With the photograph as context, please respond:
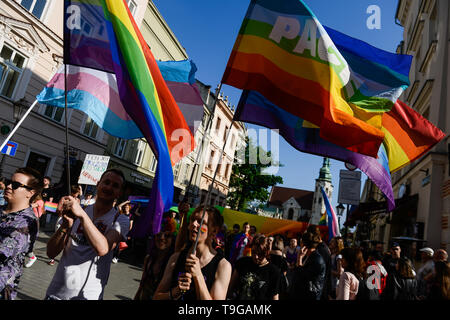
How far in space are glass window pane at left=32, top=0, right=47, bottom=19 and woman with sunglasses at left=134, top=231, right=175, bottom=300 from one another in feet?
50.9

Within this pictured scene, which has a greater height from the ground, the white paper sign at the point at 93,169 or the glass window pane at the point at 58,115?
the glass window pane at the point at 58,115

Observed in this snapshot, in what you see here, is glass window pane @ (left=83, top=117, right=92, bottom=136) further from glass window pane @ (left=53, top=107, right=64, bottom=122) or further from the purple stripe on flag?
the purple stripe on flag

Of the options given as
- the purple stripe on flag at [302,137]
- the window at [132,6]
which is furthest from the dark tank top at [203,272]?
the window at [132,6]

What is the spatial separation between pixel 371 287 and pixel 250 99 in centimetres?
333

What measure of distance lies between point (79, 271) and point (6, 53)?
47.7ft

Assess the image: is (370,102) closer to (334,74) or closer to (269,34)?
(334,74)

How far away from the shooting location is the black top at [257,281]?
3143 millimetres

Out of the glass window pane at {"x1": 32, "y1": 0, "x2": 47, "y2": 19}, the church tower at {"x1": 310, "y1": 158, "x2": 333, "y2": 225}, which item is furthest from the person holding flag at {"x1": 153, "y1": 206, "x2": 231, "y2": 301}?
the church tower at {"x1": 310, "y1": 158, "x2": 333, "y2": 225}

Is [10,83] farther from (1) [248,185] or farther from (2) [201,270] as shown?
(1) [248,185]

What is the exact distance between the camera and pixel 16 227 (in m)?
2.48

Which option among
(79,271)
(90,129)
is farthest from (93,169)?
(90,129)

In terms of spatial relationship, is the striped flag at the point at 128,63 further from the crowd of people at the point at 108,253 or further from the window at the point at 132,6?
the window at the point at 132,6

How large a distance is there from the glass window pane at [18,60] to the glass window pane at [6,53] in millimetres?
350

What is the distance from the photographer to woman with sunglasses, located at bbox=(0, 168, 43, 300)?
2.40 meters
